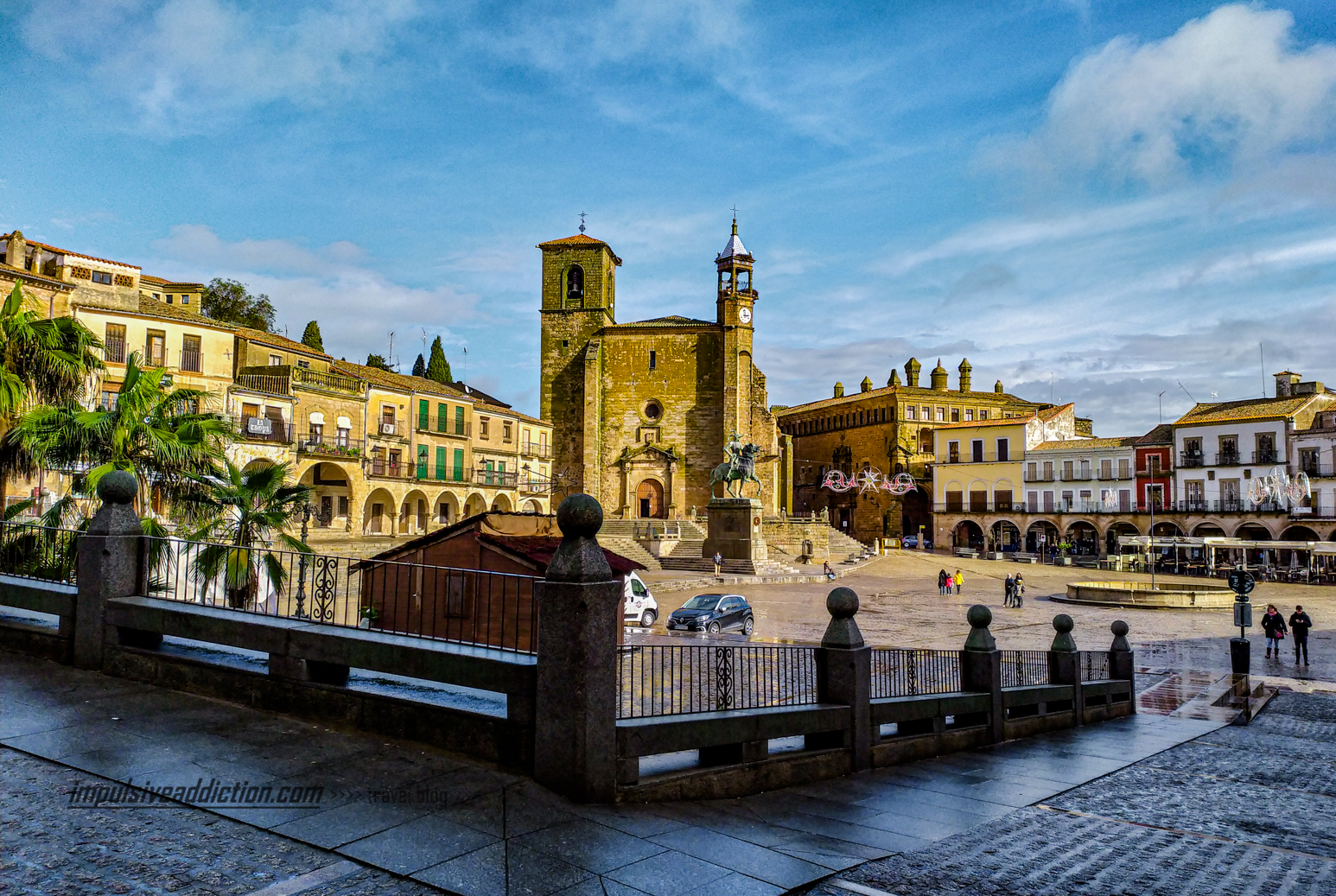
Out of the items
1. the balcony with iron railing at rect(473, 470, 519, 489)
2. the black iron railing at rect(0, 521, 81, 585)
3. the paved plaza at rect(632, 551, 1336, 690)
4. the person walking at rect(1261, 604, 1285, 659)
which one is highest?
the balcony with iron railing at rect(473, 470, 519, 489)

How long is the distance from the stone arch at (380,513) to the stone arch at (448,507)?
3.93 m

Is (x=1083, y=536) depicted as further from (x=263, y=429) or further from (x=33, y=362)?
(x=33, y=362)

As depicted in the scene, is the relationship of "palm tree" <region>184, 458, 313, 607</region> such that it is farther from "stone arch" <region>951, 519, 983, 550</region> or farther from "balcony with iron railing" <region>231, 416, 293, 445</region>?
"stone arch" <region>951, 519, 983, 550</region>

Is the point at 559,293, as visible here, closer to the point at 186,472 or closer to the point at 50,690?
the point at 186,472

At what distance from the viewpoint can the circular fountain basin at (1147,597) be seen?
31016 mm

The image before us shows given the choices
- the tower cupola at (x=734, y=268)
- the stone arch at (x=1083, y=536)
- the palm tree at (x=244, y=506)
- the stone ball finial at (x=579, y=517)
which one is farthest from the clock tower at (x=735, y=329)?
the stone ball finial at (x=579, y=517)

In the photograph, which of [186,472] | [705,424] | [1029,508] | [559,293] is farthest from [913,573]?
[186,472]

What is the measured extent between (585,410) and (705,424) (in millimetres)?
8143

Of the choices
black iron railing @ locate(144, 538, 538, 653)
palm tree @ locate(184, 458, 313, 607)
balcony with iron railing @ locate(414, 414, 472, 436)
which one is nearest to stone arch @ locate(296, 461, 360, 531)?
balcony with iron railing @ locate(414, 414, 472, 436)

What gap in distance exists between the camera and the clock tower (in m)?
55.1

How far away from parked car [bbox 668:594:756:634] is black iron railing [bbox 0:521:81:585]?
12924 millimetres

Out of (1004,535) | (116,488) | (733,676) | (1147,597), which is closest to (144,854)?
(733,676)

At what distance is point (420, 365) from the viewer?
233 feet

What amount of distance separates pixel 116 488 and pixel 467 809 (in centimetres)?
542
